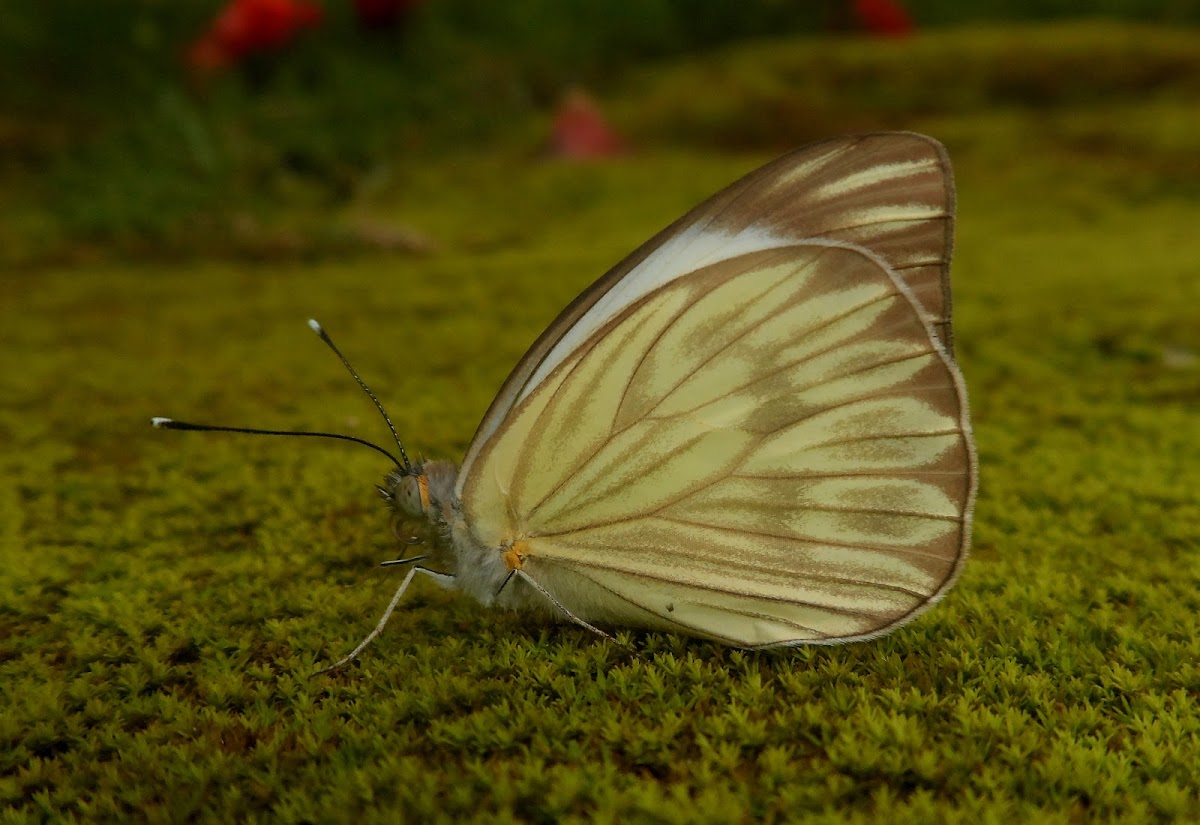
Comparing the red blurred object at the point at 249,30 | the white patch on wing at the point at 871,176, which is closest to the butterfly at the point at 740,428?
the white patch on wing at the point at 871,176

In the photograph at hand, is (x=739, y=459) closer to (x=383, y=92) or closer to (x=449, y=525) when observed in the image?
(x=449, y=525)

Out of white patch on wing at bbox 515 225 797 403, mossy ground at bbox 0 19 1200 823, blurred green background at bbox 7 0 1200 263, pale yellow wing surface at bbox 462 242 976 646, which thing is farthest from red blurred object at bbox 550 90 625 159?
pale yellow wing surface at bbox 462 242 976 646

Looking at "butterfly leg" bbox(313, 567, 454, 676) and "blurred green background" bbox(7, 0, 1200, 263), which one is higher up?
"blurred green background" bbox(7, 0, 1200, 263)

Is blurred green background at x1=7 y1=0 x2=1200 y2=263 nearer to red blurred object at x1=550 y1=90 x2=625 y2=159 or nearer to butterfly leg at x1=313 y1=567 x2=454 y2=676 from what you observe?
red blurred object at x1=550 y1=90 x2=625 y2=159

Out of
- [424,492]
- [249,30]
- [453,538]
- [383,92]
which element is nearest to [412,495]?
[424,492]

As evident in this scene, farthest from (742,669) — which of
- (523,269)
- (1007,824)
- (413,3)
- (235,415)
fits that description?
(413,3)

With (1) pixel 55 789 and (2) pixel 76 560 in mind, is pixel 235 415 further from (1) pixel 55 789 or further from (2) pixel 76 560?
(1) pixel 55 789
